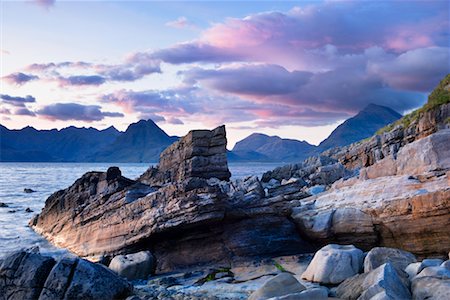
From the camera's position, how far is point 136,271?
17.1 metres

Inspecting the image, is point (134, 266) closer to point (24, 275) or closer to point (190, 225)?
point (190, 225)

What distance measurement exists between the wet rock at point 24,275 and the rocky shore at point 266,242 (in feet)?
0.10

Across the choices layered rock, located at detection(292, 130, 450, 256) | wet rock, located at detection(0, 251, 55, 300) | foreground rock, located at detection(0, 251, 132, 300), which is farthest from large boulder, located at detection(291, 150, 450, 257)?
wet rock, located at detection(0, 251, 55, 300)

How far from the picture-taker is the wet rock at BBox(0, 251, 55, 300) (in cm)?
1320

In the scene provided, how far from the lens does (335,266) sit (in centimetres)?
1312

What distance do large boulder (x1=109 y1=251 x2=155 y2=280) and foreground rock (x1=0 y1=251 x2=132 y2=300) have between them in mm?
3346

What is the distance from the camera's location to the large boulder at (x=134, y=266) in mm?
17031

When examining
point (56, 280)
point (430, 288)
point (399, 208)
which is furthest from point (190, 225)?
point (430, 288)

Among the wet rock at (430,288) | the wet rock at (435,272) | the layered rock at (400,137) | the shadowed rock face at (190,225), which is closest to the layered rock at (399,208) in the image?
the shadowed rock face at (190,225)

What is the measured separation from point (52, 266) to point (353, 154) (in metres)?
37.4

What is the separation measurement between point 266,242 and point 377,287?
325 inches

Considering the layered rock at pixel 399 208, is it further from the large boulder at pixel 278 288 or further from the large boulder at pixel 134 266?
the large boulder at pixel 134 266

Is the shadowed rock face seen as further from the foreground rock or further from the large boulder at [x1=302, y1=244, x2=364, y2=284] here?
the foreground rock

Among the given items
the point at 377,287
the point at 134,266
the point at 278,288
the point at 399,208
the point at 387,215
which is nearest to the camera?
the point at 377,287
